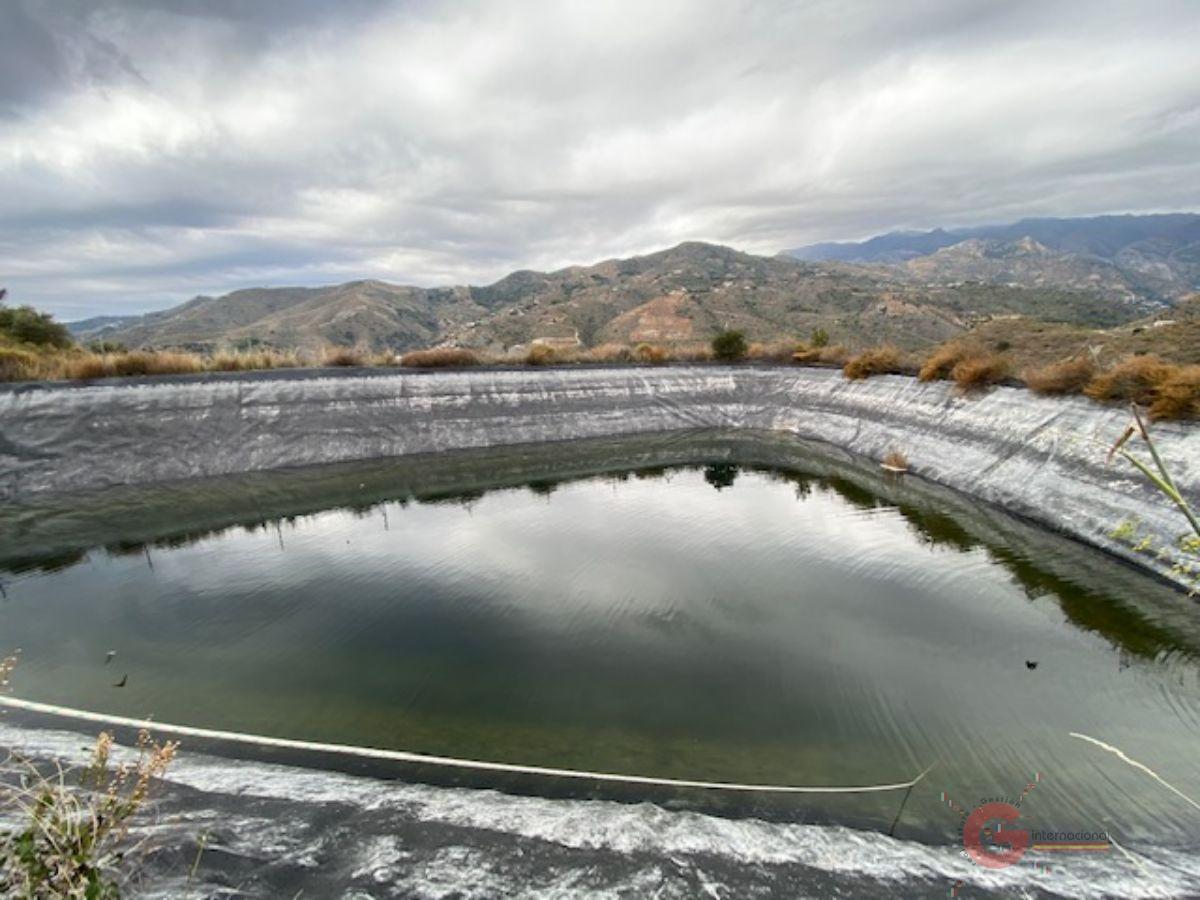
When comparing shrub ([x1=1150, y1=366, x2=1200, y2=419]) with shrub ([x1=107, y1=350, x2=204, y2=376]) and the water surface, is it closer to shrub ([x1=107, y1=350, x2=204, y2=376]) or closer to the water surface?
the water surface

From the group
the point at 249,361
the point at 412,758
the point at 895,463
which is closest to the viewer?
the point at 412,758

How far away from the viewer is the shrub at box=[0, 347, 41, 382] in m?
22.1

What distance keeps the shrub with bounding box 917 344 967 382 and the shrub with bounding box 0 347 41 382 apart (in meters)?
34.1

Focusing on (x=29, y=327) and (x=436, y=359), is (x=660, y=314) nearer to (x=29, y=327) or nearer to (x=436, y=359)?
(x=436, y=359)

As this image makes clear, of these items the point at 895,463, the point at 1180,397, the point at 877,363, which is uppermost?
the point at 877,363

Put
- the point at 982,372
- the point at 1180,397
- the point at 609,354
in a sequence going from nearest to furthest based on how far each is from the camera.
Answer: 1. the point at 1180,397
2. the point at 982,372
3. the point at 609,354

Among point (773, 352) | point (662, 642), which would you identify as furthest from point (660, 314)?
point (662, 642)

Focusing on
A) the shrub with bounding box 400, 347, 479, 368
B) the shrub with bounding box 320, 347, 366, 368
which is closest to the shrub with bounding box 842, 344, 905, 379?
the shrub with bounding box 400, 347, 479, 368

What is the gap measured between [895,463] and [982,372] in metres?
4.06

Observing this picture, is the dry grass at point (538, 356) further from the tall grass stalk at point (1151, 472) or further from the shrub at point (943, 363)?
the tall grass stalk at point (1151, 472)

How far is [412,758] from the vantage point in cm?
662

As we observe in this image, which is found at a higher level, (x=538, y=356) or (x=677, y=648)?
(x=538, y=356)

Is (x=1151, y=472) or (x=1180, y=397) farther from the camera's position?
(x=1180, y=397)

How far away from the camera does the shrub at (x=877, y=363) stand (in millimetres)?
25875
